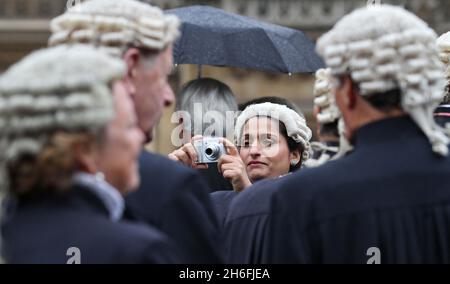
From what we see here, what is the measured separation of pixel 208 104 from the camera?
7426mm

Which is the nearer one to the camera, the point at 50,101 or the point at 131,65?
the point at 50,101

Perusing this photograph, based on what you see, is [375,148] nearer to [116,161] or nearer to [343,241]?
[343,241]

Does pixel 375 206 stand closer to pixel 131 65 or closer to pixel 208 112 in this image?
pixel 131 65

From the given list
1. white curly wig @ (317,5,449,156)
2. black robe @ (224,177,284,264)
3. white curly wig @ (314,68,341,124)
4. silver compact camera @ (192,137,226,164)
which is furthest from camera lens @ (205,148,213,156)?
white curly wig @ (317,5,449,156)

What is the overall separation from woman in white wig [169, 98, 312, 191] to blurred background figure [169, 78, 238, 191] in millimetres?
244

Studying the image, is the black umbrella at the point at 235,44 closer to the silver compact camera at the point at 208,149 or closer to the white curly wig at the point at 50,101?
the silver compact camera at the point at 208,149

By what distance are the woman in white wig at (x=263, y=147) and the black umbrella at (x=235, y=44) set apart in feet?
2.77

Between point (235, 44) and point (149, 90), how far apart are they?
3.32 m

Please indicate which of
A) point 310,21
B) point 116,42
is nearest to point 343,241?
point 116,42

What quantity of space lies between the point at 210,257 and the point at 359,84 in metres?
0.63

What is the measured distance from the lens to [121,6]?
4820 millimetres

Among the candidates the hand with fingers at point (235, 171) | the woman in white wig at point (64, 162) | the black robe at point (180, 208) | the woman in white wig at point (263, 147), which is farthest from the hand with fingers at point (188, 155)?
the woman in white wig at point (64, 162)

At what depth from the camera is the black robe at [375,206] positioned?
4.64 metres

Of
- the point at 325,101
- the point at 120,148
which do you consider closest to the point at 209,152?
the point at 325,101
